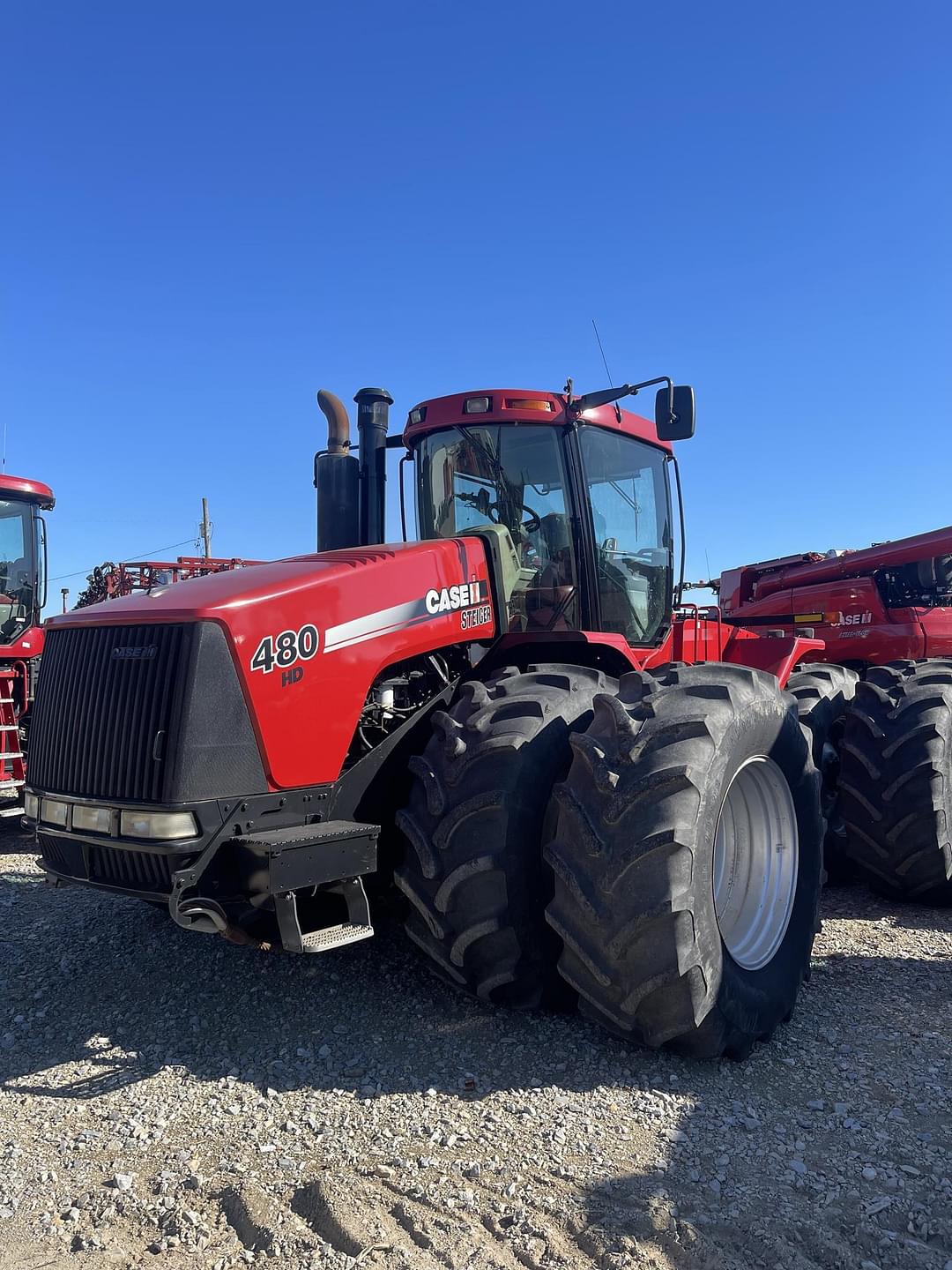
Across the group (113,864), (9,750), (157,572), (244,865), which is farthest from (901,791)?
(157,572)

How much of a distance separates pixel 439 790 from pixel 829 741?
10.9ft

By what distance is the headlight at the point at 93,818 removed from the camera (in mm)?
3273

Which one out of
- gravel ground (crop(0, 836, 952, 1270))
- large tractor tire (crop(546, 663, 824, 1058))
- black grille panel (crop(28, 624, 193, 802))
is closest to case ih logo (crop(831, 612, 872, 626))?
gravel ground (crop(0, 836, 952, 1270))

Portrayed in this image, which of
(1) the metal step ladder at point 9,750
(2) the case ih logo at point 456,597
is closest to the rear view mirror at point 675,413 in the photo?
(2) the case ih logo at point 456,597

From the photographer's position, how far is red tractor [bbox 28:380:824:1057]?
316cm

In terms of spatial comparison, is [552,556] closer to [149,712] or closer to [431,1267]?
[149,712]

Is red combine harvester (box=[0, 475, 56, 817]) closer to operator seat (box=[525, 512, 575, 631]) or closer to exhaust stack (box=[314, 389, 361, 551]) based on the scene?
exhaust stack (box=[314, 389, 361, 551])

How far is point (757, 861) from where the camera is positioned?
13.8ft

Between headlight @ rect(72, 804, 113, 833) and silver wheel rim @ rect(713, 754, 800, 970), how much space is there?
2474 mm

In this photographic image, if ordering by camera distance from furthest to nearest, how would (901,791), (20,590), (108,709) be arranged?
(20,590), (901,791), (108,709)

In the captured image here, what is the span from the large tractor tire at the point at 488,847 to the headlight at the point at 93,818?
3.44ft

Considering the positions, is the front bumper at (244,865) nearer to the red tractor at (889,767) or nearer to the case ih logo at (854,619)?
the red tractor at (889,767)

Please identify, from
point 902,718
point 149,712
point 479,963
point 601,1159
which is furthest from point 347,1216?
point 902,718

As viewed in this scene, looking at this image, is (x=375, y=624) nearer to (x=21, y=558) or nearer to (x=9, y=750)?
(x=9, y=750)
